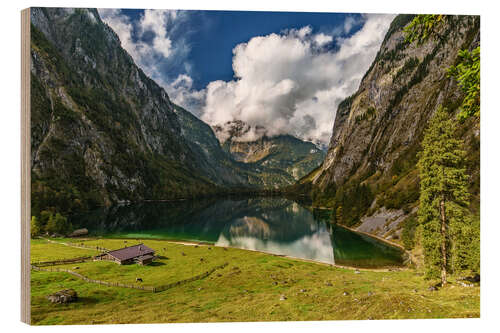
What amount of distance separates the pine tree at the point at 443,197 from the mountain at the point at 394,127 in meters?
0.89

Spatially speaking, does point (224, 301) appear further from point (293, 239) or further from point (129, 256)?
point (293, 239)

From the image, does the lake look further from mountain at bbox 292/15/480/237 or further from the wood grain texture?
the wood grain texture

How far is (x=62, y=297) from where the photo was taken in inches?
482

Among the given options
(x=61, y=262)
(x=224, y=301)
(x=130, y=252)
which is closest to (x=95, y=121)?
(x=130, y=252)

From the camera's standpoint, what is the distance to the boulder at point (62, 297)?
11977 mm

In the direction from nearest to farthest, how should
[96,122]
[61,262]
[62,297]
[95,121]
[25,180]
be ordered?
[25,180], [62,297], [61,262], [95,121], [96,122]

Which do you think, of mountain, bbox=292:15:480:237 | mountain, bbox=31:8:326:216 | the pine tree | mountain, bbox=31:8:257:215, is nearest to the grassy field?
the pine tree

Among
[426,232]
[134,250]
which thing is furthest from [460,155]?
[134,250]

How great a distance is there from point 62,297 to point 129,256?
9.24 m

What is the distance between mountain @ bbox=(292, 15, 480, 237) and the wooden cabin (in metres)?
22.2

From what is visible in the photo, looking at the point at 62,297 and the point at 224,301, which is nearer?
the point at 62,297

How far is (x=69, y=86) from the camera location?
458 feet

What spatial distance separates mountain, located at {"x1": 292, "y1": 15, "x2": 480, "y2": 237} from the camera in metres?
15.6

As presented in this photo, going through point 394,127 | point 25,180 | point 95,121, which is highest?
point 95,121
